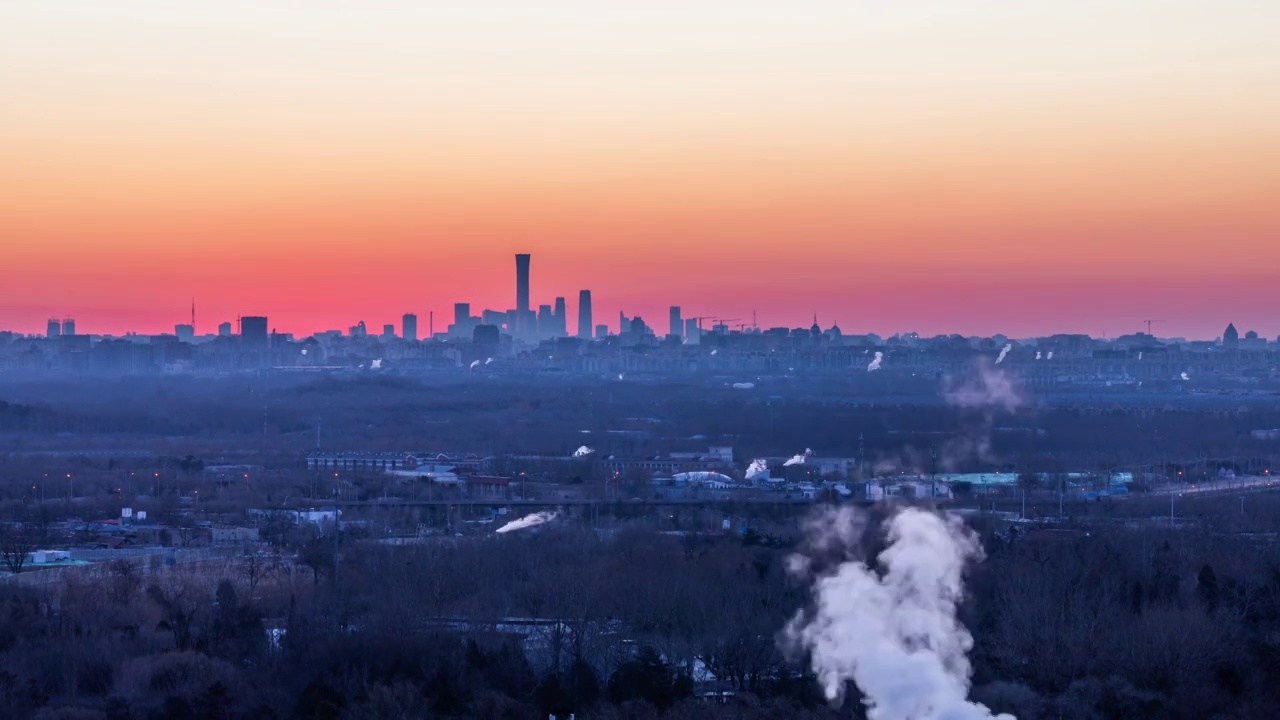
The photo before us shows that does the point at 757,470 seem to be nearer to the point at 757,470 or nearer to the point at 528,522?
the point at 757,470

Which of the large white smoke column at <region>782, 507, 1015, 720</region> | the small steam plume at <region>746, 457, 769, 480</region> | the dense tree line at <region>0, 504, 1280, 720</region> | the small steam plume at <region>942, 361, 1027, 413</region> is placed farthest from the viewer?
the small steam plume at <region>942, 361, 1027, 413</region>

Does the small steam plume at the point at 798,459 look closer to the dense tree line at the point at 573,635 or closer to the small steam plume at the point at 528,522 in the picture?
the small steam plume at the point at 528,522

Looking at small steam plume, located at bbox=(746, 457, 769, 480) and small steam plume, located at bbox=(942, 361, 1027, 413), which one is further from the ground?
small steam plume, located at bbox=(942, 361, 1027, 413)

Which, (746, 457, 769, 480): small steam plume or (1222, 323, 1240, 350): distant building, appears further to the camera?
(1222, 323, 1240, 350): distant building

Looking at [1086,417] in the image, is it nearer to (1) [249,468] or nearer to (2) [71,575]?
(1) [249,468]

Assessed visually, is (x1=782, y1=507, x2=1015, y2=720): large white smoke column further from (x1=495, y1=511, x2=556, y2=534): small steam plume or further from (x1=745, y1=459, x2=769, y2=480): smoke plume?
(x1=745, y1=459, x2=769, y2=480): smoke plume

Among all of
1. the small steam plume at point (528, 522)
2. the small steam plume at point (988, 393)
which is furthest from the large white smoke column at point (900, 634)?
the small steam plume at point (988, 393)

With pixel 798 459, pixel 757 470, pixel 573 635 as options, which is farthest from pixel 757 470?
pixel 573 635

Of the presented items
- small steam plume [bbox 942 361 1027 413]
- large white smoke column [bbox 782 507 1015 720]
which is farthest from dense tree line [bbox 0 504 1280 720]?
small steam plume [bbox 942 361 1027 413]
